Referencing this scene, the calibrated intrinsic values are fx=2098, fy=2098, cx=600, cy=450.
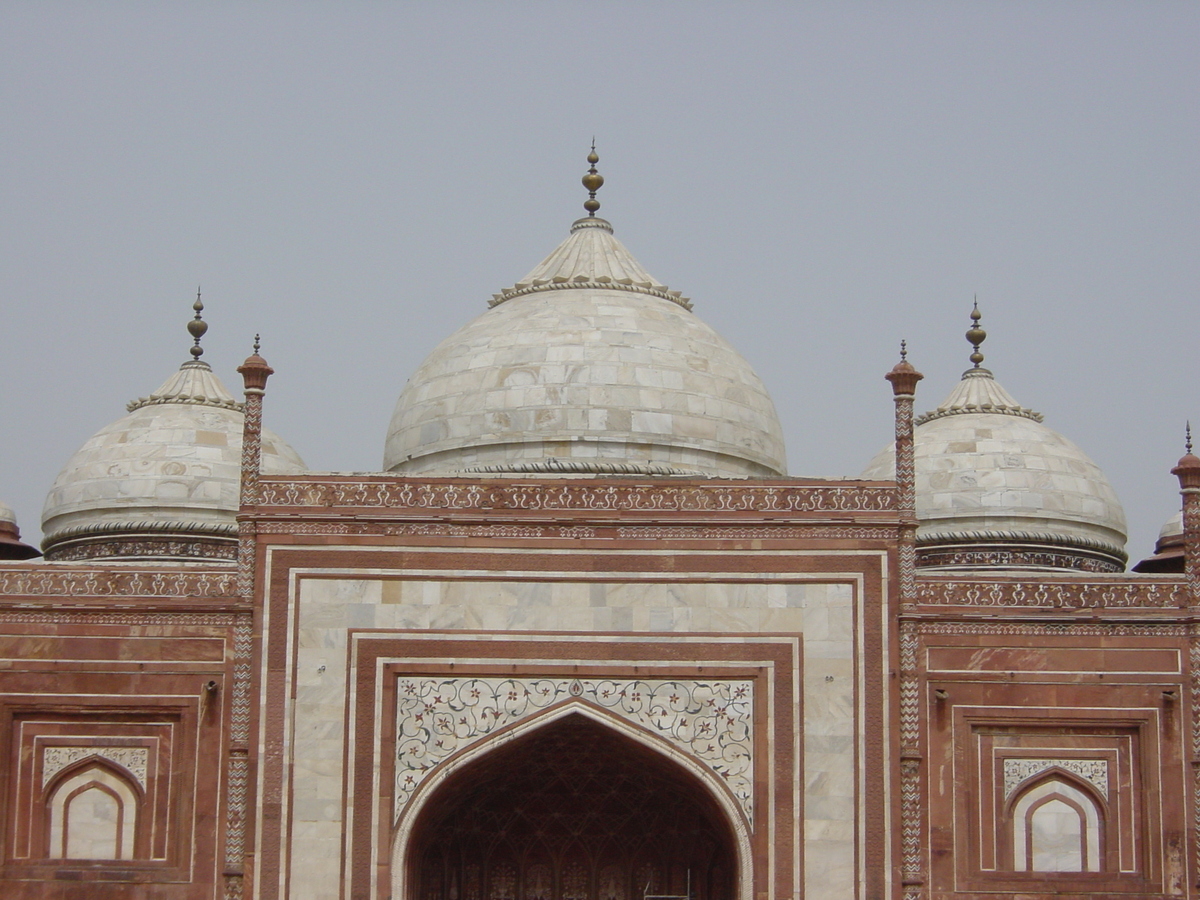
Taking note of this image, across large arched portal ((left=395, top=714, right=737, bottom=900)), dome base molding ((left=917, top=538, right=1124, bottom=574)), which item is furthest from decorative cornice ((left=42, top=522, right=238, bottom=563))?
dome base molding ((left=917, top=538, right=1124, bottom=574))

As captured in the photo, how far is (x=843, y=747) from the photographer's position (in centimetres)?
1695

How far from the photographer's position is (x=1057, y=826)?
1717 cm

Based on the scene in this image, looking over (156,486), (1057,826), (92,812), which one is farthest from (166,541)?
(1057,826)

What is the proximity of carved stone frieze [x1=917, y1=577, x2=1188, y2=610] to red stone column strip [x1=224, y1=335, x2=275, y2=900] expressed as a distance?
5.56 m

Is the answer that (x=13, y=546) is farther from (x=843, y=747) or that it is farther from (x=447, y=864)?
(x=843, y=747)

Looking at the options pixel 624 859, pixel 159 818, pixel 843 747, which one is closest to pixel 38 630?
pixel 159 818

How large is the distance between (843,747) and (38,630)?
6746mm

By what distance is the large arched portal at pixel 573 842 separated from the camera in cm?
1839

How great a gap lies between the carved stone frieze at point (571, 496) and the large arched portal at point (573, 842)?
2460 mm

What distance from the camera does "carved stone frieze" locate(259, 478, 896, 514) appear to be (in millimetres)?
17375

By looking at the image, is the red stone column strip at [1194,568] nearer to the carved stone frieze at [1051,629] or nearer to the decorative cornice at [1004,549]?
the carved stone frieze at [1051,629]

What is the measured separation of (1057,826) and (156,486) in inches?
397

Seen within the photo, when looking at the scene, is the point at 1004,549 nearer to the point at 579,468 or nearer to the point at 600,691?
the point at 579,468

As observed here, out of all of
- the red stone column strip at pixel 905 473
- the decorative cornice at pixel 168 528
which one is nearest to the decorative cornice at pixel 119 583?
the decorative cornice at pixel 168 528
